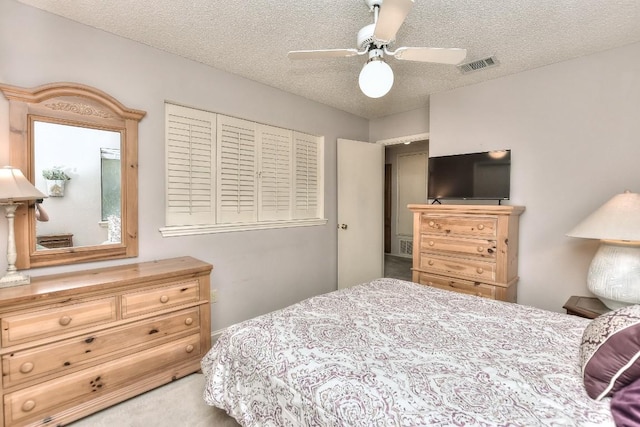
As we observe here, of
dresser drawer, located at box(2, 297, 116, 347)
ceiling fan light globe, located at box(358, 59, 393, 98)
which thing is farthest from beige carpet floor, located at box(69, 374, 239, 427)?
ceiling fan light globe, located at box(358, 59, 393, 98)

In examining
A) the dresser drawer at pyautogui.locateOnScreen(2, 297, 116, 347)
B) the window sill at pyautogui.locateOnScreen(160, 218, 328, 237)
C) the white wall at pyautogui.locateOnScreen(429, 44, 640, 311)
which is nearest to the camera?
the dresser drawer at pyautogui.locateOnScreen(2, 297, 116, 347)

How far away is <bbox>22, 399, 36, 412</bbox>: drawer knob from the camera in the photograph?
1587mm

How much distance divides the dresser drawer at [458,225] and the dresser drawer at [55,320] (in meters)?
2.63

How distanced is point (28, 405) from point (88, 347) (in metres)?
0.34

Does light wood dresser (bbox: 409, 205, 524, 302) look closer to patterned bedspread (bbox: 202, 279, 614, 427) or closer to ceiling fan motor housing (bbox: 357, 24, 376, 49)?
patterned bedspread (bbox: 202, 279, 614, 427)

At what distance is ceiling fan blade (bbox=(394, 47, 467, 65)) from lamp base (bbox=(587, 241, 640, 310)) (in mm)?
1667

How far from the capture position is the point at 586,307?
6.98 feet

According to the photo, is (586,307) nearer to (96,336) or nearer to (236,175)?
(236,175)

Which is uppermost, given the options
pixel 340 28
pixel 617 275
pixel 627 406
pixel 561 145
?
pixel 340 28

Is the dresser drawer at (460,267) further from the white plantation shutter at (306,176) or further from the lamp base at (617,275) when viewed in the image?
the white plantation shutter at (306,176)

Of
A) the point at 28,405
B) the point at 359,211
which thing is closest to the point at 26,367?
the point at 28,405

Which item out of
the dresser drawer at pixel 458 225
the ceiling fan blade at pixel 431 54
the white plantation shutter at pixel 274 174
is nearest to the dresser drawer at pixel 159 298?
the white plantation shutter at pixel 274 174

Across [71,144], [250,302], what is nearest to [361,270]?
[250,302]

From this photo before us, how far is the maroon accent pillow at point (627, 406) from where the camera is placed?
862 millimetres
